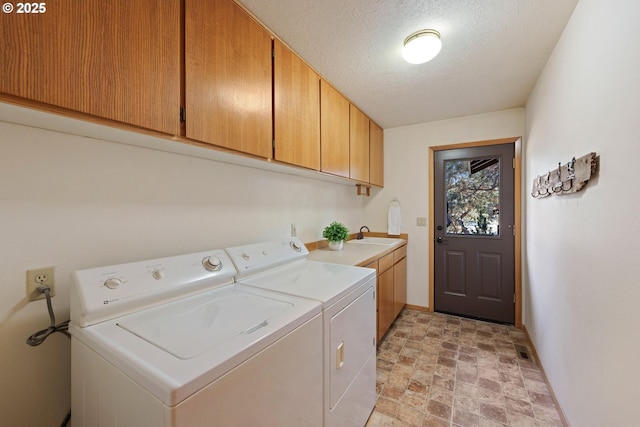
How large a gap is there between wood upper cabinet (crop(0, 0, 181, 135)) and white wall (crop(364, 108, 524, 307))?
2.79 metres

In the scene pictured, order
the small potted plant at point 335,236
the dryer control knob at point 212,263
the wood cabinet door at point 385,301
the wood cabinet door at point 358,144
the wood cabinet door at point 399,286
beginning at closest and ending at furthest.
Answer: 1. the dryer control knob at point 212,263
2. the wood cabinet door at point 385,301
3. the small potted plant at point 335,236
4. the wood cabinet door at point 358,144
5. the wood cabinet door at point 399,286

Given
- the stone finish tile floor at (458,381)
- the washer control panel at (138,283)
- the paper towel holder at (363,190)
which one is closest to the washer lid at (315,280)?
the washer control panel at (138,283)

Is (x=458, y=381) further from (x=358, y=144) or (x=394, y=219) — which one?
(x=358, y=144)

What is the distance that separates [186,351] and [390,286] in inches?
86.9

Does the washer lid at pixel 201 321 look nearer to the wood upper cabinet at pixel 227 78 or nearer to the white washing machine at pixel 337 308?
the white washing machine at pixel 337 308

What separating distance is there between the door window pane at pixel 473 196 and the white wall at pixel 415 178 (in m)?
0.26

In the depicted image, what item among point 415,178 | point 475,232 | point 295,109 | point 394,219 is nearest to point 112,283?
point 295,109

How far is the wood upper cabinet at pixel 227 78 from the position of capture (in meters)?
1.11

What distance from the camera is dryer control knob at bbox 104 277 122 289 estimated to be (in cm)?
92

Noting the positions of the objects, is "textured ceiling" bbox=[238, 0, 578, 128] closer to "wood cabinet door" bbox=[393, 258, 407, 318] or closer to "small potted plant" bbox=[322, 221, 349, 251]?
"small potted plant" bbox=[322, 221, 349, 251]

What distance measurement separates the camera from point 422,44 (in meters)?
1.56

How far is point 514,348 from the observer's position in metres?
2.35

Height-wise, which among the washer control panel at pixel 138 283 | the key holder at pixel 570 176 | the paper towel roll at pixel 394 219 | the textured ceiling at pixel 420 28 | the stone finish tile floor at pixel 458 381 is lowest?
the stone finish tile floor at pixel 458 381

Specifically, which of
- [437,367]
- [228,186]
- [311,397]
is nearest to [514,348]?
[437,367]
